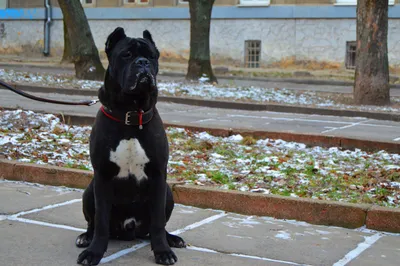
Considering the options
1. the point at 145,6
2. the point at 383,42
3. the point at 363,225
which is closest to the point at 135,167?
the point at 363,225

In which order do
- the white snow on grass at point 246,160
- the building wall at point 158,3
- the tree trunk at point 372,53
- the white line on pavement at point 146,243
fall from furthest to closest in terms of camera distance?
the building wall at point 158,3
the tree trunk at point 372,53
the white snow on grass at point 246,160
the white line on pavement at point 146,243

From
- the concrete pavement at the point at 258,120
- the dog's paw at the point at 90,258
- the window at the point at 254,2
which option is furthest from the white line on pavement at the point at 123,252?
the window at the point at 254,2

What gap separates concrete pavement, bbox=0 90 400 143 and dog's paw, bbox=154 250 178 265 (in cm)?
722

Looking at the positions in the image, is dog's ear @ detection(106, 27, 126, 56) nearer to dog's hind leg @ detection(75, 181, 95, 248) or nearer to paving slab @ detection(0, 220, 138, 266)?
dog's hind leg @ detection(75, 181, 95, 248)

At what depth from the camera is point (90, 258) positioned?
488 centimetres

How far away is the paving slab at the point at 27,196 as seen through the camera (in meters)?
6.56

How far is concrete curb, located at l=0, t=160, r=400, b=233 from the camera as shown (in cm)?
629

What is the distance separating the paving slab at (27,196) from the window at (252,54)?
926 inches

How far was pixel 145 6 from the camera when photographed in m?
32.2

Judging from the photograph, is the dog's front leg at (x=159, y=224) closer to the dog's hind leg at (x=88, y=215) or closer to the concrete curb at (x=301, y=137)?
the dog's hind leg at (x=88, y=215)

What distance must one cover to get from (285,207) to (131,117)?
2.26 m

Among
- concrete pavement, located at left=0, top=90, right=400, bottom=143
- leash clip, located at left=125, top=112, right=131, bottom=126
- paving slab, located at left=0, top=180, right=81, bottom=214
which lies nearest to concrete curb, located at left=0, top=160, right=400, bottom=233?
paving slab, located at left=0, top=180, right=81, bottom=214

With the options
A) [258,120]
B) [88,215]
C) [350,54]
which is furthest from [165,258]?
[350,54]

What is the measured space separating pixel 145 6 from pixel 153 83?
28.1m
